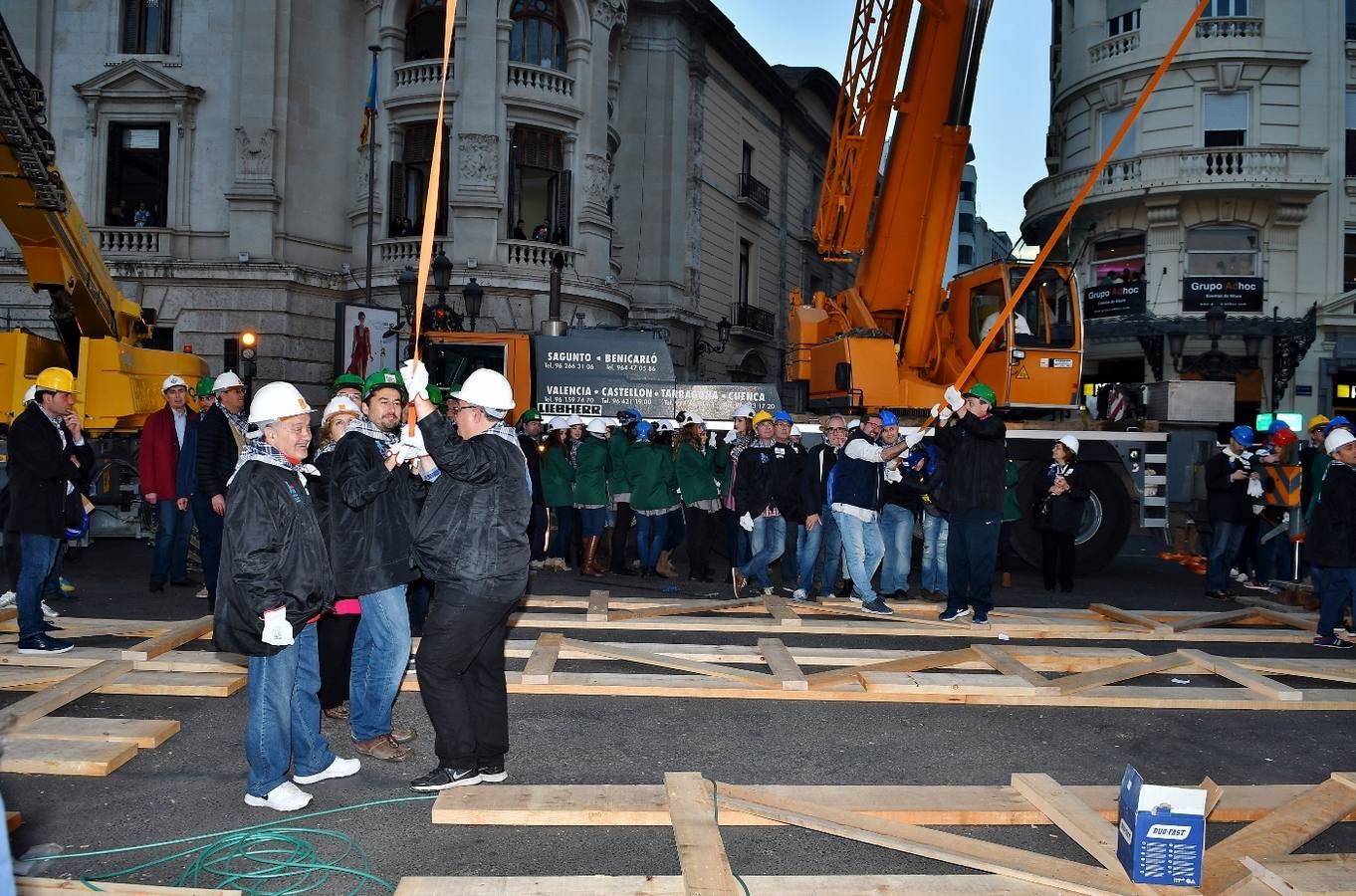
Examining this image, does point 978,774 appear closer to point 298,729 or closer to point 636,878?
point 636,878

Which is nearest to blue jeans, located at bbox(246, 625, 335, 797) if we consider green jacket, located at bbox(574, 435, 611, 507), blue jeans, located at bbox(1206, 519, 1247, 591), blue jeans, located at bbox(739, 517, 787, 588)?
blue jeans, located at bbox(739, 517, 787, 588)

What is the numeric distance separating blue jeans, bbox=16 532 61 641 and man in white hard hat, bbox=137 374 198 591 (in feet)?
9.09

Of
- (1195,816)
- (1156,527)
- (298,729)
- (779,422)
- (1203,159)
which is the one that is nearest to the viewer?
(1195,816)

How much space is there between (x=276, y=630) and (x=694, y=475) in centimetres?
770

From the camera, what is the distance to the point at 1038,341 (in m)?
12.4

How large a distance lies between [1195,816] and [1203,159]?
92.5ft

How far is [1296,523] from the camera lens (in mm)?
12188

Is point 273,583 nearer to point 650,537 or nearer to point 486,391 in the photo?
point 486,391

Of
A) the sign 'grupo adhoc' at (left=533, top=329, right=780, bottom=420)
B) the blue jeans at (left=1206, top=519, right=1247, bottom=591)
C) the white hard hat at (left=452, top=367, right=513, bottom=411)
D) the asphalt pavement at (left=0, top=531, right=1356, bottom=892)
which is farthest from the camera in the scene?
the sign 'grupo adhoc' at (left=533, top=329, right=780, bottom=420)

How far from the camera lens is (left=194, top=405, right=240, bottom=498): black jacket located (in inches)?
342

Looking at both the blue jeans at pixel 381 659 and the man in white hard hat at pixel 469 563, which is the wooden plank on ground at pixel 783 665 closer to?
the man in white hard hat at pixel 469 563

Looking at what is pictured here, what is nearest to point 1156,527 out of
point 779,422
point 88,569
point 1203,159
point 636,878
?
point 779,422

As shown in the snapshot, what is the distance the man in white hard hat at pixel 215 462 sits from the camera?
870 centimetres

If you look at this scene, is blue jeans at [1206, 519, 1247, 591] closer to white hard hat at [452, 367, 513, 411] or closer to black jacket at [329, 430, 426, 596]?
white hard hat at [452, 367, 513, 411]
